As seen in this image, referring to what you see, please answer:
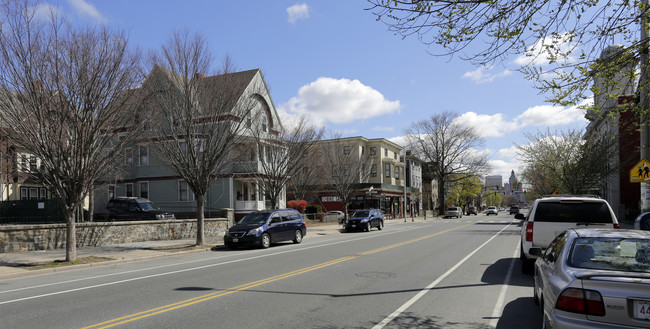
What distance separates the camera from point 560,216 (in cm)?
1057

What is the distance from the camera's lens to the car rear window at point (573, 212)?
411 inches

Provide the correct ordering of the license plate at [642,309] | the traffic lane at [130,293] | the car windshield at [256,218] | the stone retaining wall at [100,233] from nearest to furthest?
the license plate at [642,309]
the traffic lane at [130,293]
the stone retaining wall at [100,233]
the car windshield at [256,218]

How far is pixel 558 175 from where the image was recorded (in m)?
33.4

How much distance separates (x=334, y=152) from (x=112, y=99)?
29.9 metres

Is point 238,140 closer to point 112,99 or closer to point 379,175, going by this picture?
point 112,99

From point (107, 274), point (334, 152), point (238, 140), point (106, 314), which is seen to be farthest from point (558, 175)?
point (106, 314)

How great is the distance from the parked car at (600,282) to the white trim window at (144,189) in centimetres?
3743

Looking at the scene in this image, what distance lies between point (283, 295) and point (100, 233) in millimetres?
14455

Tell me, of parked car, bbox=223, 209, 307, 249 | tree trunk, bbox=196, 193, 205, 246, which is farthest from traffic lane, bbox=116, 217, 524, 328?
tree trunk, bbox=196, 193, 205, 246

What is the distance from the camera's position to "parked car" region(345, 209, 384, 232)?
3135 centimetres

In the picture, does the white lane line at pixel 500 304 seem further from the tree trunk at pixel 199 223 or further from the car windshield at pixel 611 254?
the tree trunk at pixel 199 223

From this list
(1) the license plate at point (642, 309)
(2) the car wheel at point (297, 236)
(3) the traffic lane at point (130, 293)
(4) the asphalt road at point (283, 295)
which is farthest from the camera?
(2) the car wheel at point (297, 236)

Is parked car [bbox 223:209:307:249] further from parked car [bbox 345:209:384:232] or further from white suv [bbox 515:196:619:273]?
white suv [bbox 515:196:619:273]

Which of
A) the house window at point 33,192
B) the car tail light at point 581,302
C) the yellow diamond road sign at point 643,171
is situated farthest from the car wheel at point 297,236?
the house window at point 33,192
